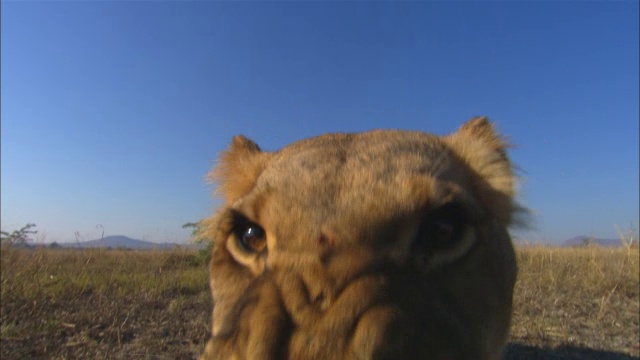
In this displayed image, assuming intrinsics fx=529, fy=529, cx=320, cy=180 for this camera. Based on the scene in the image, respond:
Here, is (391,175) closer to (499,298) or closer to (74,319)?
(499,298)

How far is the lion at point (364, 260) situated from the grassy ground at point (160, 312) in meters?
1.93

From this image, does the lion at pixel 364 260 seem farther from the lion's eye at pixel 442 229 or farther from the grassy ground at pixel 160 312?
the grassy ground at pixel 160 312

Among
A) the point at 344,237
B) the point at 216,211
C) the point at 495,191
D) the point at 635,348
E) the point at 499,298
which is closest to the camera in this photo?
the point at 344,237

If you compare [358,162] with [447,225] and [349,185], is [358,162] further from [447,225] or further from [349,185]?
[447,225]

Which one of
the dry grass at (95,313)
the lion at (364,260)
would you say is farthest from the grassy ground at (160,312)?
the lion at (364,260)

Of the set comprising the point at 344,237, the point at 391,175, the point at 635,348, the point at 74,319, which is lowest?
the point at 635,348

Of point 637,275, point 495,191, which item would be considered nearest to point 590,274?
point 637,275

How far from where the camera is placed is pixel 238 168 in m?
3.87

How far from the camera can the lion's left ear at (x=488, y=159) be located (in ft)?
10.1

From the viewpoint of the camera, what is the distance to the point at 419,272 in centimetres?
198

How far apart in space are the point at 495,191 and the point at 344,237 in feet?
4.81

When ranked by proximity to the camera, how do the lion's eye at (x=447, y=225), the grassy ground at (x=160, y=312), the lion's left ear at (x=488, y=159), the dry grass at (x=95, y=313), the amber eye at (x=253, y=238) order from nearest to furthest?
1. the lion's eye at (x=447, y=225)
2. the amber eye at (x=253, y=238)
3. the lion's left ear at (x=488, y=159)
4. the dry grass at (x=95, y=313)
5. the grassy ground at (x=160, y=312)

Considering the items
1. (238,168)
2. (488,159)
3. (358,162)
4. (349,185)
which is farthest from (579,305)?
(349,185)

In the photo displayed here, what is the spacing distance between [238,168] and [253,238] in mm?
1548
